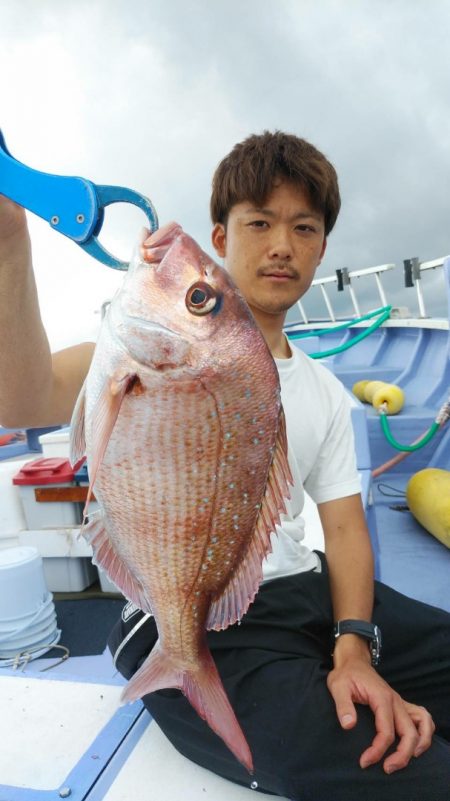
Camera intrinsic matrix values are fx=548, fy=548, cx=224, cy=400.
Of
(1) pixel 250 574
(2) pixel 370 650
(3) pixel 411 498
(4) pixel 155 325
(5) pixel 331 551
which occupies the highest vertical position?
(4) pixel 155 325

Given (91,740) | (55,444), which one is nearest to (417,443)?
(55,444)

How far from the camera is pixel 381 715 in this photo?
1282 mm

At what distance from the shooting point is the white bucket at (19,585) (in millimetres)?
2844

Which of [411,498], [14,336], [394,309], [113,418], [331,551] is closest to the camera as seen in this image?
[113,418]

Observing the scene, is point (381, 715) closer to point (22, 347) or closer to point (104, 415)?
point (104, 415)

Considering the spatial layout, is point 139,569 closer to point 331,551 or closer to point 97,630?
point 331,551

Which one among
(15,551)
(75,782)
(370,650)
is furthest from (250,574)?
(15,551)

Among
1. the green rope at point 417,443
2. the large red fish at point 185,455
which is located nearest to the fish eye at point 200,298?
the large red fish at point 185,455

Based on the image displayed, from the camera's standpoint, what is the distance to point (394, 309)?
984 centimetres

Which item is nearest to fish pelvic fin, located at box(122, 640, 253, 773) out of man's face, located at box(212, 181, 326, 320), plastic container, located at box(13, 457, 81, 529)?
man's face, located at box(212, 181, 326, 320)

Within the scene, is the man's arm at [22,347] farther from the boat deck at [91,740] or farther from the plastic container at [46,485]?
the plastic container at [46,485]

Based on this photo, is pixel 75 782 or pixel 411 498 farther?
pixel 411 498

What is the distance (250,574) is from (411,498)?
311cm

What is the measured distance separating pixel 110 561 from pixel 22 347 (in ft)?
1.77
